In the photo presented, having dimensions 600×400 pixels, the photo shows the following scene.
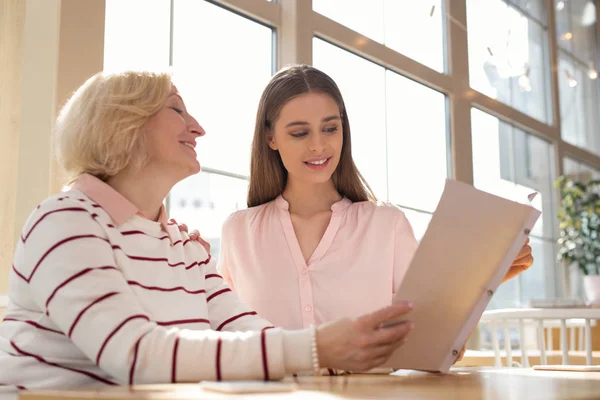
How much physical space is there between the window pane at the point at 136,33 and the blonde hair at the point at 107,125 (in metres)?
1.29

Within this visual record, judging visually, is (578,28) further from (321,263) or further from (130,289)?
(130,289)

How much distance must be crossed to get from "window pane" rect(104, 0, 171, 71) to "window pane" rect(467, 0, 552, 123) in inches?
112

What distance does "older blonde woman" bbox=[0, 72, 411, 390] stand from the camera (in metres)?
1.13

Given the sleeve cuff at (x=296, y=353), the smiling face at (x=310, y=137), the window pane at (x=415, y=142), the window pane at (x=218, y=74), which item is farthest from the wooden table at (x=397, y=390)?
the window pane at (x=415, y=142)

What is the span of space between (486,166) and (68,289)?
501cm

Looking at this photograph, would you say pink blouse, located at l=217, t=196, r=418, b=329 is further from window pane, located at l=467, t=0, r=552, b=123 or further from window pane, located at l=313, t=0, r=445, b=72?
window pane, located at l=467, t=0, r=552, b=123

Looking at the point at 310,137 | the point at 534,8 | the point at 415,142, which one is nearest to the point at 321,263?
the point at 310,137

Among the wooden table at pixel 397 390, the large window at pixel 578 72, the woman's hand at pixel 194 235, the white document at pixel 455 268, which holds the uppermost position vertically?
the large window at pixel 578 72

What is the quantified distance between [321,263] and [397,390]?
105 centimetres

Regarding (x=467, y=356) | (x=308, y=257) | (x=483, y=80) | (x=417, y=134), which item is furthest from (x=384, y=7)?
(x=308, y=257)

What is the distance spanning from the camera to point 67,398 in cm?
93

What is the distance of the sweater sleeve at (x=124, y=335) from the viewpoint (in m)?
1.12

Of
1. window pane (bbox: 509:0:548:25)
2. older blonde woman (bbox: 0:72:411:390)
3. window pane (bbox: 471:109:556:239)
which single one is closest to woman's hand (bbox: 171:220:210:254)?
older blonde woman (bbox: 0:72:411:390)

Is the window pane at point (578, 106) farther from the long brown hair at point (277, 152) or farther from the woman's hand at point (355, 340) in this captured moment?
the woman's hand at point (355, 340)
